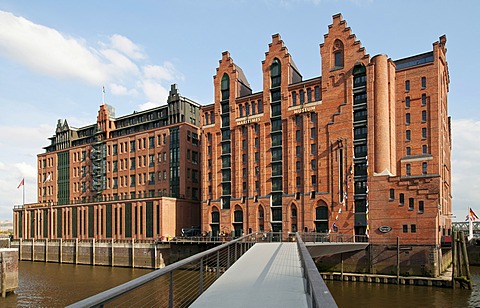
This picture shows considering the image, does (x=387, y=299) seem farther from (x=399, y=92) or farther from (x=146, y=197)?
(x=146, y=197)

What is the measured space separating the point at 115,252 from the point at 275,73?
3681 cm

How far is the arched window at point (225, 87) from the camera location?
65.5 m

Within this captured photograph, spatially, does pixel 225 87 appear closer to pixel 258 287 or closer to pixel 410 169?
pixel 410 169

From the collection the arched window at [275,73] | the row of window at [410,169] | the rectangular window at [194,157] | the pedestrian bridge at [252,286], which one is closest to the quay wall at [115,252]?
the rectangular window at [194,157]

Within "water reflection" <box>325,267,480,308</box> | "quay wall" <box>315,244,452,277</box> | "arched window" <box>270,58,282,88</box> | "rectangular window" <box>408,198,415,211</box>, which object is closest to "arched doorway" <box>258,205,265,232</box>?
"quay wall" <box>315,244,452,277</box>

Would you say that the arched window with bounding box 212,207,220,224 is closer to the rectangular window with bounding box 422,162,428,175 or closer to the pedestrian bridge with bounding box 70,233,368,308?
the rectangular window with bounding box 422,162,428,175

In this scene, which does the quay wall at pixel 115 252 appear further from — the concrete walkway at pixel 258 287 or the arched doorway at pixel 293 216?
the concrete walkway at pixel 258 287

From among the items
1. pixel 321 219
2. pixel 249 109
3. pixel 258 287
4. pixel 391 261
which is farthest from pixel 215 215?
pixel 258 287

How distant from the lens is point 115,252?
62906mm

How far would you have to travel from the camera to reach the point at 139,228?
66750 millimetres

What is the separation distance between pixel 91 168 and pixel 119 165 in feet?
29.6

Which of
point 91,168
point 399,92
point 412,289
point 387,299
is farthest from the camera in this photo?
point 91,168

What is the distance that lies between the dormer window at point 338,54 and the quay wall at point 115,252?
30.0 meters

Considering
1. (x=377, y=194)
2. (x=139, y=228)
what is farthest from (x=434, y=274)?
(x=139, y=228)
